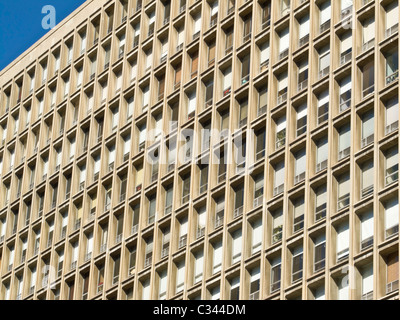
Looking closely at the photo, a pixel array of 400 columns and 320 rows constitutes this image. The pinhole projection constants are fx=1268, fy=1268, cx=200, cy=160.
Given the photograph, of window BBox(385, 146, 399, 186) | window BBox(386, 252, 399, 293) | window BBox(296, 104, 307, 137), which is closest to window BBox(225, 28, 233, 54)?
window BBox(296, 104, 307, 137)

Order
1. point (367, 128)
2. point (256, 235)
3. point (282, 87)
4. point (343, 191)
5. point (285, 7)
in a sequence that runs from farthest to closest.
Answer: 1. point (285, 7)
2. point (282, 87)
3. point (256, 235)
4. point (367, 128)
5. point (343, 191)

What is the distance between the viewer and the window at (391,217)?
5944 cm

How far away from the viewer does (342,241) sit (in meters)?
62.2

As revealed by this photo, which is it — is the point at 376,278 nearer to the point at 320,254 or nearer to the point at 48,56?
the point at 320,254

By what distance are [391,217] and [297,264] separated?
6.64 meters

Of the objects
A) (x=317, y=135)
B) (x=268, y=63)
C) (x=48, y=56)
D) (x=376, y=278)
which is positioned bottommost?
(x=376, y=278)

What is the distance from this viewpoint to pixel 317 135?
67375 millimetres

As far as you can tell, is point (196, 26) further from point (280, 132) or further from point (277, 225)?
point (277, 225)

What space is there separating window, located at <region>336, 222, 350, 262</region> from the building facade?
10 centimetres

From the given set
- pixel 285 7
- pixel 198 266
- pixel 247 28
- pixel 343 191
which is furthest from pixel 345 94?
pixel 198 266

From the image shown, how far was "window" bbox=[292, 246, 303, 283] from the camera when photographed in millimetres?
64125

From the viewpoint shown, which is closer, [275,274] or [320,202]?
[320,202]
